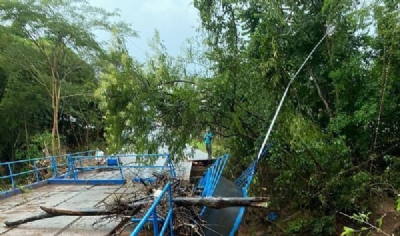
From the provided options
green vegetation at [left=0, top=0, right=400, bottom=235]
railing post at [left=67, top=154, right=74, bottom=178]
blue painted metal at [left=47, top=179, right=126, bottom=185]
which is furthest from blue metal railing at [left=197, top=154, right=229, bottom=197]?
railing post at [left=67, top=154, right=74, bottom=178]

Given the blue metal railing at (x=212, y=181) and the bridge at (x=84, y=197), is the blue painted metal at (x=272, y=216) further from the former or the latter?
the blue metal railing at (x=212, y=181)

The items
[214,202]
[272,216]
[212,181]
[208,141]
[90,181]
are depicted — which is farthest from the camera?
[208,141]

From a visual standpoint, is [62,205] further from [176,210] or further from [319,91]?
[319,91]

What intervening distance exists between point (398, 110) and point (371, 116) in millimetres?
721

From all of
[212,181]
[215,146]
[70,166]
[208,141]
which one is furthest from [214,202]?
[215,146]

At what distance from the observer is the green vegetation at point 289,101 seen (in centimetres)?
743

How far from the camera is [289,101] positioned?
8.40m

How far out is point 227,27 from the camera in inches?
401

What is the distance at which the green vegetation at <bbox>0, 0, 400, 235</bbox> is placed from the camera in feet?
24.4

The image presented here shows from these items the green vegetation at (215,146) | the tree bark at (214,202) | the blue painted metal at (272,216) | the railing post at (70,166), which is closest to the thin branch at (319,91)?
the blue painted metal at (272,216)

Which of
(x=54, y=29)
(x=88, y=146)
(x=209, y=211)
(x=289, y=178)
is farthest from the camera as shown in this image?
(x=88, y=146)

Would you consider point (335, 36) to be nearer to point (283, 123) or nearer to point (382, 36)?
point (382, 36)

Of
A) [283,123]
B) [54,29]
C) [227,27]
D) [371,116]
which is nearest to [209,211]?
[283,123]

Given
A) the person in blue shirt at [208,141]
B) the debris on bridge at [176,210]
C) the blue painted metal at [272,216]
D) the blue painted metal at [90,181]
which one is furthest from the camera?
the person in blue shirt at [208,141]
